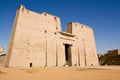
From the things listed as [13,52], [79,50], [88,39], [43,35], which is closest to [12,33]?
[13,52]

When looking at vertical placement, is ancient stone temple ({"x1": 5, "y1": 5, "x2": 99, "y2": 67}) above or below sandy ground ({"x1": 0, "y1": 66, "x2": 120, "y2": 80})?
above

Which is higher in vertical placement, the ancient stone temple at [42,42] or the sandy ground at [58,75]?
the ancient stone temple at [42,42]

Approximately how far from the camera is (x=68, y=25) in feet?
86.5

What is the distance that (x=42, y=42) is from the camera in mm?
19812

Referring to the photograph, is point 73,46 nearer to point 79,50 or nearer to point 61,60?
point 79,50

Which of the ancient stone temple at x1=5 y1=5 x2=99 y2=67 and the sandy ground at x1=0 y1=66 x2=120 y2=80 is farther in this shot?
the ancient stone temple at x1=5 y1=5 x2=99 y2=67

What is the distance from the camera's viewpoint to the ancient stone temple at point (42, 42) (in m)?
16.9

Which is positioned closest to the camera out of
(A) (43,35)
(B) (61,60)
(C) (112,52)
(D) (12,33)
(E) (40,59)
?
(D) (12,33)

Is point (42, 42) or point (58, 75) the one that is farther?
point (42, 42)

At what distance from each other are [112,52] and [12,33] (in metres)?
27.4

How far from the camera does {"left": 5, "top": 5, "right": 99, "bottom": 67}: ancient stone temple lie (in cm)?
1691

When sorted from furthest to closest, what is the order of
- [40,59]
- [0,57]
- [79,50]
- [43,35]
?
[0,57] → [79,50] → [43,35] → [40,59]

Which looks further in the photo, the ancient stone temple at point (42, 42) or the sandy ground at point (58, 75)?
the ancient stone temple at point (42, 42)

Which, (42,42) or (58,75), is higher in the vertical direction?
(42,42)
